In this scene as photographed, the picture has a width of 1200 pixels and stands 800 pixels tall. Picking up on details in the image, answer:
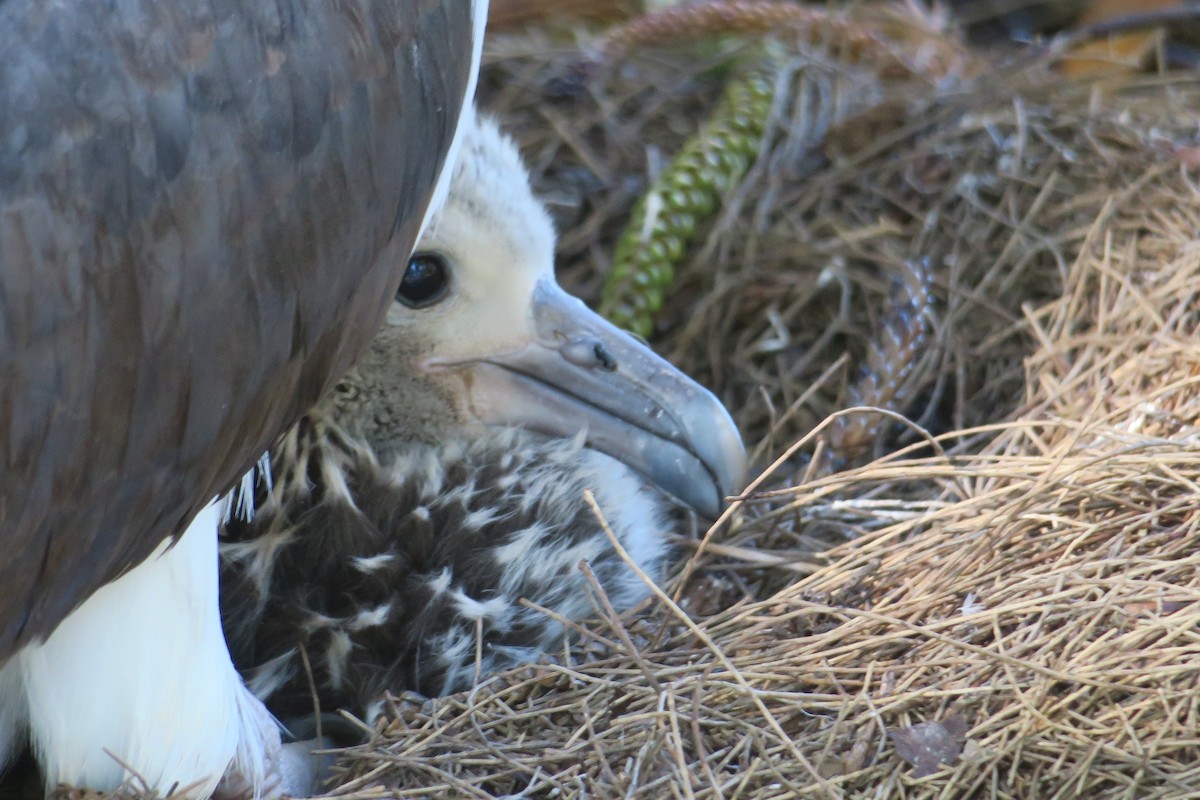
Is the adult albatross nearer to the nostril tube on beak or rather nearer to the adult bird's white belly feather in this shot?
the adult bird's white belly feather

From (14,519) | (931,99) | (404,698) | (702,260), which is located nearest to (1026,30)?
(931,99)

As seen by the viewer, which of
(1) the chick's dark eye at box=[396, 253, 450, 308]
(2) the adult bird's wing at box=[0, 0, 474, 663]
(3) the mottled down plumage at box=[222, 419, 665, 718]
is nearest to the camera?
(2) the adult bird's wing at box=[0, 0, 474, 663]

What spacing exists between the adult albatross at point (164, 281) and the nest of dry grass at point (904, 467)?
0.42 m

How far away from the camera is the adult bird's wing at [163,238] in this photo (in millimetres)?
1806

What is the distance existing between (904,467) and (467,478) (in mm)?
806

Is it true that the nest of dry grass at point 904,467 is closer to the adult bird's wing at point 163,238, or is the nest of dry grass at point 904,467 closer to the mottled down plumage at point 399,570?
the mottled down plumage at point 399,570

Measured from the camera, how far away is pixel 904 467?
2.75 metres

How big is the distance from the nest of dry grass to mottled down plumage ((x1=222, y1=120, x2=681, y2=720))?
0.16 metres

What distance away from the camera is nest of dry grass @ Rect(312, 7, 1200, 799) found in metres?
2.08

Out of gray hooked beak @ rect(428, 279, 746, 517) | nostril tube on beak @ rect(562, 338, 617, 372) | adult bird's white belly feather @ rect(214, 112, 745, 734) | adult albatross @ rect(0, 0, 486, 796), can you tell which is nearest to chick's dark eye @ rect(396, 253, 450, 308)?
adult bird's white belly feather @ rect(214, 112, 745, 734)

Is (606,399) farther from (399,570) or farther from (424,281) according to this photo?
(399,570)

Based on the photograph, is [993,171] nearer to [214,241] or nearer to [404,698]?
[404,698]

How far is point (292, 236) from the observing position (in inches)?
77.5

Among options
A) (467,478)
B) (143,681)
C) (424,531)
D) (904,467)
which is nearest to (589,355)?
(467,478)
